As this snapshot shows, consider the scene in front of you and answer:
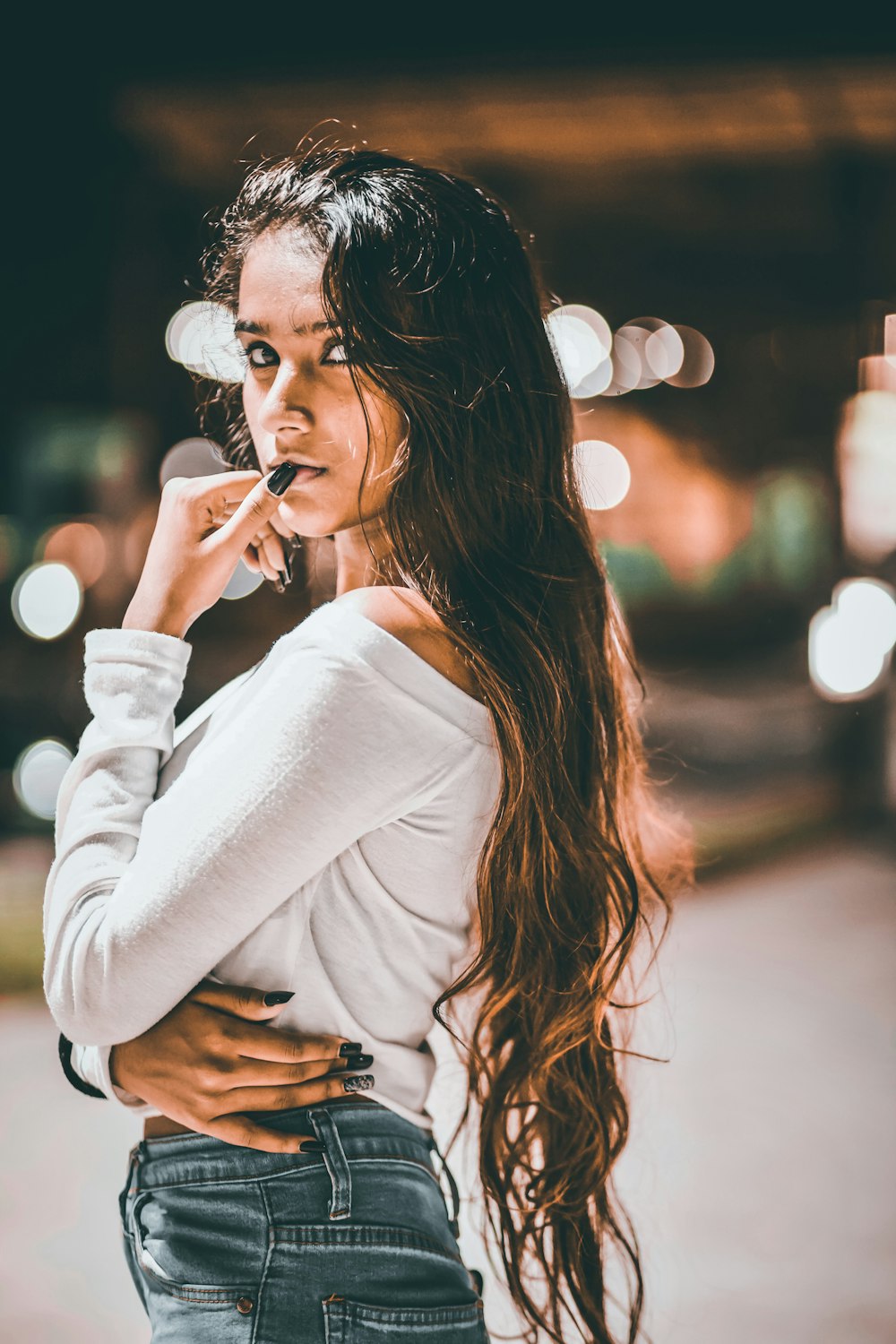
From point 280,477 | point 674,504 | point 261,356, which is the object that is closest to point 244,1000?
point 280,477

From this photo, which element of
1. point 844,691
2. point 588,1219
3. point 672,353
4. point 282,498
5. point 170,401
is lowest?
point 588,1219

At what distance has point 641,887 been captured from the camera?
4.73ft

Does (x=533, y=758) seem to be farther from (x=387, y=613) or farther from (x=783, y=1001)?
(x=783, y=1001)

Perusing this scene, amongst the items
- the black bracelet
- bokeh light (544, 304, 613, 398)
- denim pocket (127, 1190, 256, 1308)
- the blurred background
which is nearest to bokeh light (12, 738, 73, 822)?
the blurred background

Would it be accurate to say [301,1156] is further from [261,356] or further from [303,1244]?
[261,356]

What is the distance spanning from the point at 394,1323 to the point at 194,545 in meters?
0.77

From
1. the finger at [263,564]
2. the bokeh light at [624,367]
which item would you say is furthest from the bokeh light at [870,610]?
the finger at [263,564]

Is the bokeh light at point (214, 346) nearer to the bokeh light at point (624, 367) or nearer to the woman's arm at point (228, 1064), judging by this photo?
the woman's arm at point (228, 1064)

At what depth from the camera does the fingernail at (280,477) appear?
1182 mm

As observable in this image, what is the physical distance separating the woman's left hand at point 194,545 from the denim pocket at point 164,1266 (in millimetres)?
564

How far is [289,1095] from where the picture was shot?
1.09 m

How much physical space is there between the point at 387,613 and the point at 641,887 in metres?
0.59

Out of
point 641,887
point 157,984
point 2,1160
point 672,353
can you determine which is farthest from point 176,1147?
point 672,353

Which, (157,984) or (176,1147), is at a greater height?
(157,984)
